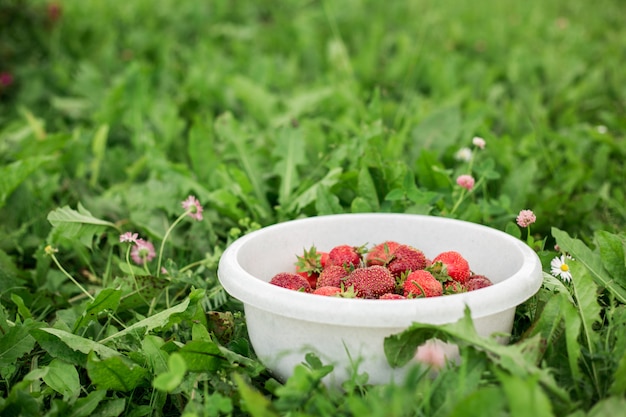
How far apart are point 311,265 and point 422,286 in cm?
34

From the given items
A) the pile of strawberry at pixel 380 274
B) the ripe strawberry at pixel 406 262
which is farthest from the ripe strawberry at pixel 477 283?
the ripe strawberry at pixel 406 262

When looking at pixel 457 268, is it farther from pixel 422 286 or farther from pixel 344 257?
pixel 344 257

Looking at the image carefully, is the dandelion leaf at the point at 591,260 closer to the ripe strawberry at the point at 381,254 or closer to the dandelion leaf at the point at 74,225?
the ripe strawberry at the point at 381,254

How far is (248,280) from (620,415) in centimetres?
77

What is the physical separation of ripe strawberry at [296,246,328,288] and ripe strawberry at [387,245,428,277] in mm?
188

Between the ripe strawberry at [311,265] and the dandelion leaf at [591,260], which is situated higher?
the ripe strawberry at [311,265]

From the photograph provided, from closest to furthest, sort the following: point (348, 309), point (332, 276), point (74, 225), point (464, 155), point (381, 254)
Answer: point (348, 309), point (332, 276), point (381, 254), point (74, 225), point (464, 155)

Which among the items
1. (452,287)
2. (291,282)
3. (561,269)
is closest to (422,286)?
(452,287)

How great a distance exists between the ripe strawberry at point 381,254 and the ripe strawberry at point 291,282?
0.19 meters

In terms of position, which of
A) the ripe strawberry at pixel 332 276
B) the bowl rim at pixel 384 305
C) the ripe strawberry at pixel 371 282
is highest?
the bowl rim at pixel 384 305

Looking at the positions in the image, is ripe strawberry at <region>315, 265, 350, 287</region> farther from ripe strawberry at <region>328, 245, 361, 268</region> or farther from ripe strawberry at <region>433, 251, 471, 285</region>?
ripe strawberry at <region>433, 251, 471, 285</region>

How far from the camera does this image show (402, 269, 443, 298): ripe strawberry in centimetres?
157

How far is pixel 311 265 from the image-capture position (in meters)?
1.82

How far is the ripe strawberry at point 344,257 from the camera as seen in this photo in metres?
1.75
